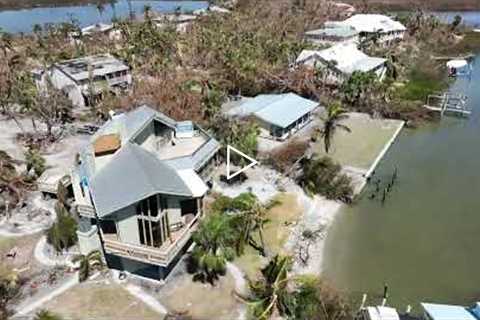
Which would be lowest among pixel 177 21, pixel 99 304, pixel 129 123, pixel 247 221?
pixel 99 304

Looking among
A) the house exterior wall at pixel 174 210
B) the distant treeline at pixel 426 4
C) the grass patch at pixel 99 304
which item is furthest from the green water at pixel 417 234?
the distant treeline at pixel 426 4

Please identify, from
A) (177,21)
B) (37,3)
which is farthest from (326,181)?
(37,3)

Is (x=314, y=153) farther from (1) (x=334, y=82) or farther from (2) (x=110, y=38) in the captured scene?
(2) (x=110, y=38)

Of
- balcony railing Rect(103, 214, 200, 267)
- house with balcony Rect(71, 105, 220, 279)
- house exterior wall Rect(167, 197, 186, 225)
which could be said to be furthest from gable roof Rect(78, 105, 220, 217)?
balcony railing Rect(103, 214, 200, 267)

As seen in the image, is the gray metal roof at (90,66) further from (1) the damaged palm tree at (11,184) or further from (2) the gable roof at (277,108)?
(1) the damaged palm tree at (11,184)

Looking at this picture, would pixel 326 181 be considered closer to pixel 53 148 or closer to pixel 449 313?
pixel 449 313

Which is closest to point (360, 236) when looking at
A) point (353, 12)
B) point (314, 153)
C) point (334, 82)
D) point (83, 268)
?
point (314, 153)
